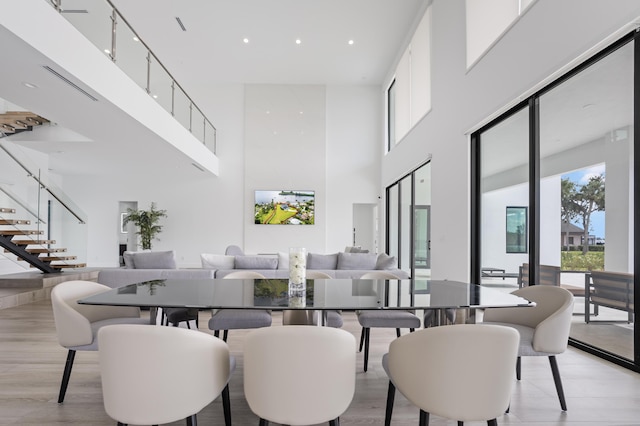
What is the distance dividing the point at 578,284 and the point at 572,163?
1.10 m

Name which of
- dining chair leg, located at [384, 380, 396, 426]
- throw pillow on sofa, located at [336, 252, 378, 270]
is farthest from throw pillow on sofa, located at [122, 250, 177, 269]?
dining chair leg, located at [384, 380, 396, 426]

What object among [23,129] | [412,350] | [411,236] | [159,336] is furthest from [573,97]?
[23,129]

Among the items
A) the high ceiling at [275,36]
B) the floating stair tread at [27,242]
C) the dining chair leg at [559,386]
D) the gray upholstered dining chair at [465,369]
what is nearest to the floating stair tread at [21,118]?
the floating stair tread at [27,242]

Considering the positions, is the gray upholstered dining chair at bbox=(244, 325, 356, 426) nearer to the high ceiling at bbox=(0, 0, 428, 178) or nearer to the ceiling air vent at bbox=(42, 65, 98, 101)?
the ceiling air vent at bbox=(42, 65, 98, 101)

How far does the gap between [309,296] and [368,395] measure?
888mm

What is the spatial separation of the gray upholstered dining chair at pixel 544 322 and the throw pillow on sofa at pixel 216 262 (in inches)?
142

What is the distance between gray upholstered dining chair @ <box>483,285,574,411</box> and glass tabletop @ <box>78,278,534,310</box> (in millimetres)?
262

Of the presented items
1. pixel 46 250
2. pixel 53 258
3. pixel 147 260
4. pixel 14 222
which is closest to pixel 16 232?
pixel 14 222

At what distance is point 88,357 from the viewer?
3215mm

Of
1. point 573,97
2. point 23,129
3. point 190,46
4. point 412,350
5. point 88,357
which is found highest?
point 190,46

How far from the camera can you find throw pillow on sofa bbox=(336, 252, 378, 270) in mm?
5285

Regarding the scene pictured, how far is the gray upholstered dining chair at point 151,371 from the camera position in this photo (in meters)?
1.49

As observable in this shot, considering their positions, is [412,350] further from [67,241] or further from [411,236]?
[67,241]

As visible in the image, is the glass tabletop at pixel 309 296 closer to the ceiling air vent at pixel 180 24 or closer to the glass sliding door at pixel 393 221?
the ceiling air vent at pixel 180 24
